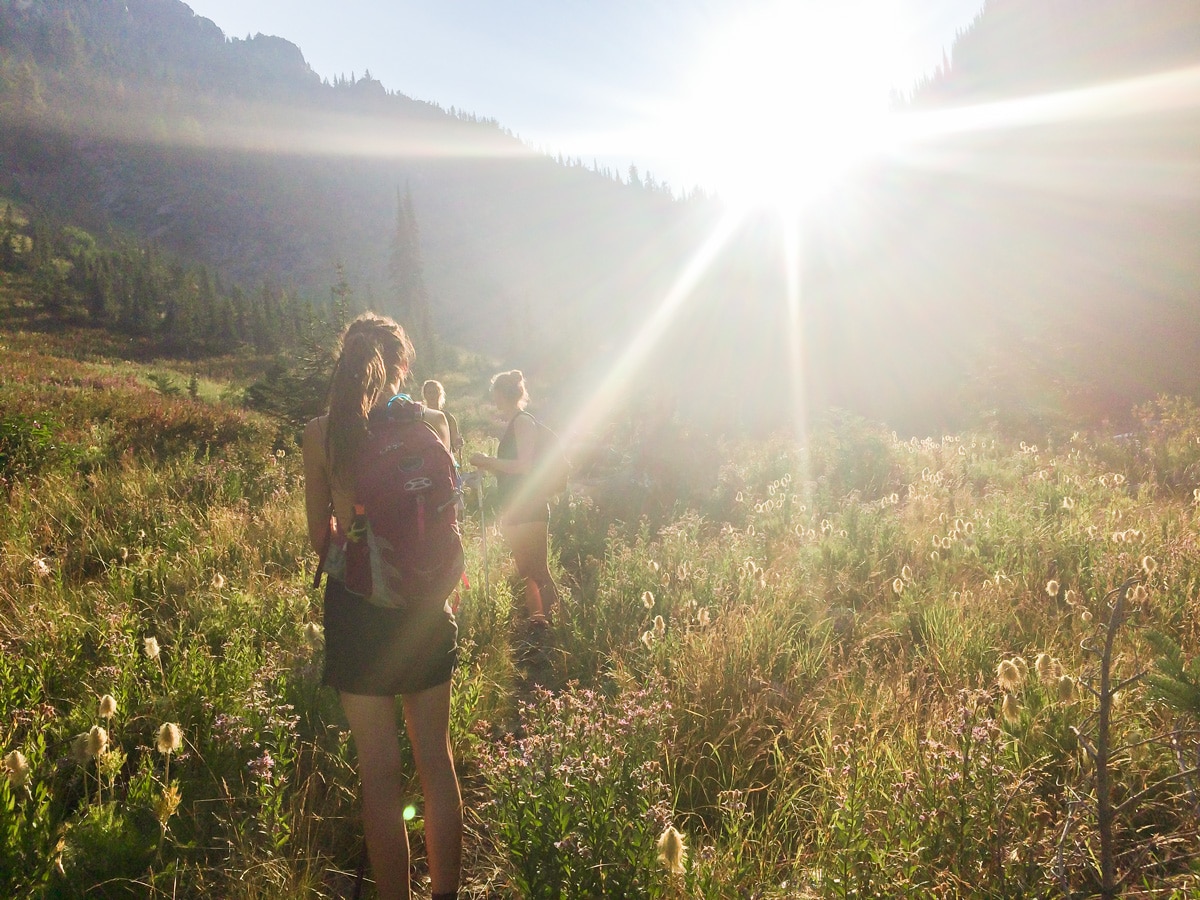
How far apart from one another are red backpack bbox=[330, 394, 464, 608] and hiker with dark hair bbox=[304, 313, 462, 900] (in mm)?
37

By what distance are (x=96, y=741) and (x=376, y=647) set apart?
3.70 feet

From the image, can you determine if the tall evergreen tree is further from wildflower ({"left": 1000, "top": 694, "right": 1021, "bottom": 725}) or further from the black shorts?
wildflower ({"left": 1000, "top": 694, "right": 1021, "bottom": 725})

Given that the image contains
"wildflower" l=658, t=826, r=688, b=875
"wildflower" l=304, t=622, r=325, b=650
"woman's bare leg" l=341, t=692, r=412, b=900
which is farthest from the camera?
"wildflower" l=304, t=622, r=325, b=650

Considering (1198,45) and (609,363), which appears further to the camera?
(609,363)

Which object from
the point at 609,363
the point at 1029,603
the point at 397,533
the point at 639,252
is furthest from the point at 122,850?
the point at 639,252

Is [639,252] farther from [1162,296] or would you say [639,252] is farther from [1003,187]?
[1162,296]

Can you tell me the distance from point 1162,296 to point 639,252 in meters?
102

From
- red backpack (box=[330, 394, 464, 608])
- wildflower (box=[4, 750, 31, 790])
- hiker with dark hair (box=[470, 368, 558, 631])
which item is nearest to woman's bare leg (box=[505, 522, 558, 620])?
hiker with dark hair (box=[470, 368, 558, 631])

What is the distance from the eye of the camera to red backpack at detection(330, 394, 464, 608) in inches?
78.7

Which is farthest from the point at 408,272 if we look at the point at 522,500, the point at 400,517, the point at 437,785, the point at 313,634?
the point at 437,785

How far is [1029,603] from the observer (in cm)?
386

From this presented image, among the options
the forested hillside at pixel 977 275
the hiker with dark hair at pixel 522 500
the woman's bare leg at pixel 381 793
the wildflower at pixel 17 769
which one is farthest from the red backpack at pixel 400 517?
the forested hillside at pixel 977 275

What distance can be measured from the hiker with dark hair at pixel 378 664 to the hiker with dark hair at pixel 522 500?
234 centimetres

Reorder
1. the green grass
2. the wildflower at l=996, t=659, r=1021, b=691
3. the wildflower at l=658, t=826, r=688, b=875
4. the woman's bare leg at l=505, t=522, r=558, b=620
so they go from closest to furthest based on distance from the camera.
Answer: the wildflower at l=658, t=826, r=688, b=875
the green grass
the wildflower at l=996, t=659, r=1021, b=691
the woman's bare leg at l=505, t=522, r=558, b=620
